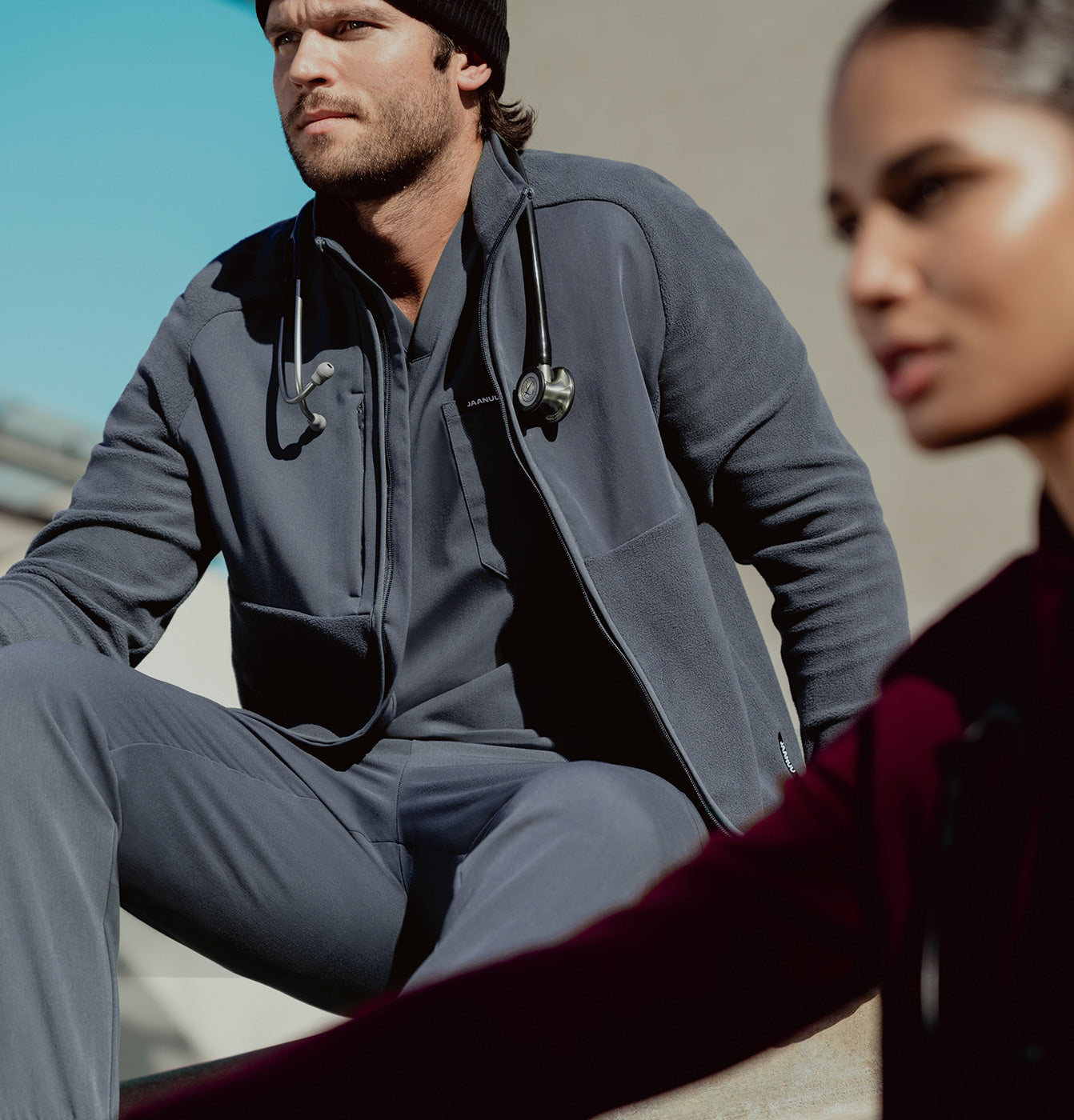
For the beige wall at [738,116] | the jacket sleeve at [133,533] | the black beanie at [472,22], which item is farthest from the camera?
the beige wall at [738,116]

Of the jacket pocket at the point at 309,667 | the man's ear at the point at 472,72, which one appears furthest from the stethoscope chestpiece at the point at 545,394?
the man's ear at the point at 472,72

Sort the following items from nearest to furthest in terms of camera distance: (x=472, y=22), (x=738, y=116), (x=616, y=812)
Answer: (x=616, y=812)
(x=472, y=22)
(x=738, y=116)

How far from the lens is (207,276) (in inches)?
58.3

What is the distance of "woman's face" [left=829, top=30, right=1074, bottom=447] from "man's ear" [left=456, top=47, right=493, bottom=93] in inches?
44.9

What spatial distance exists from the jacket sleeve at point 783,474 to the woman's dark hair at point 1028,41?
2.53 ft

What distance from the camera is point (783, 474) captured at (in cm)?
124

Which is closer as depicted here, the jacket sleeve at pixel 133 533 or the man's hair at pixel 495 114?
the jacket sleeve at pixel 133 533

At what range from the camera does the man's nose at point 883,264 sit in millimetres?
474

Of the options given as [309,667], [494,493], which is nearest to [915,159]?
[494,493]

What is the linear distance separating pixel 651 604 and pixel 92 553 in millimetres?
627

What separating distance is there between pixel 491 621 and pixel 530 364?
10.6 inches

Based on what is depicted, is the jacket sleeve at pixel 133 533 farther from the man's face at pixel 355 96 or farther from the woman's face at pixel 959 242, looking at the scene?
the woman's face at pixel 959 242

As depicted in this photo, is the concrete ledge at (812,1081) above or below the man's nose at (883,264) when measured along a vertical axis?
below

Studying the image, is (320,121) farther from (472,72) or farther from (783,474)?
(783,474)
